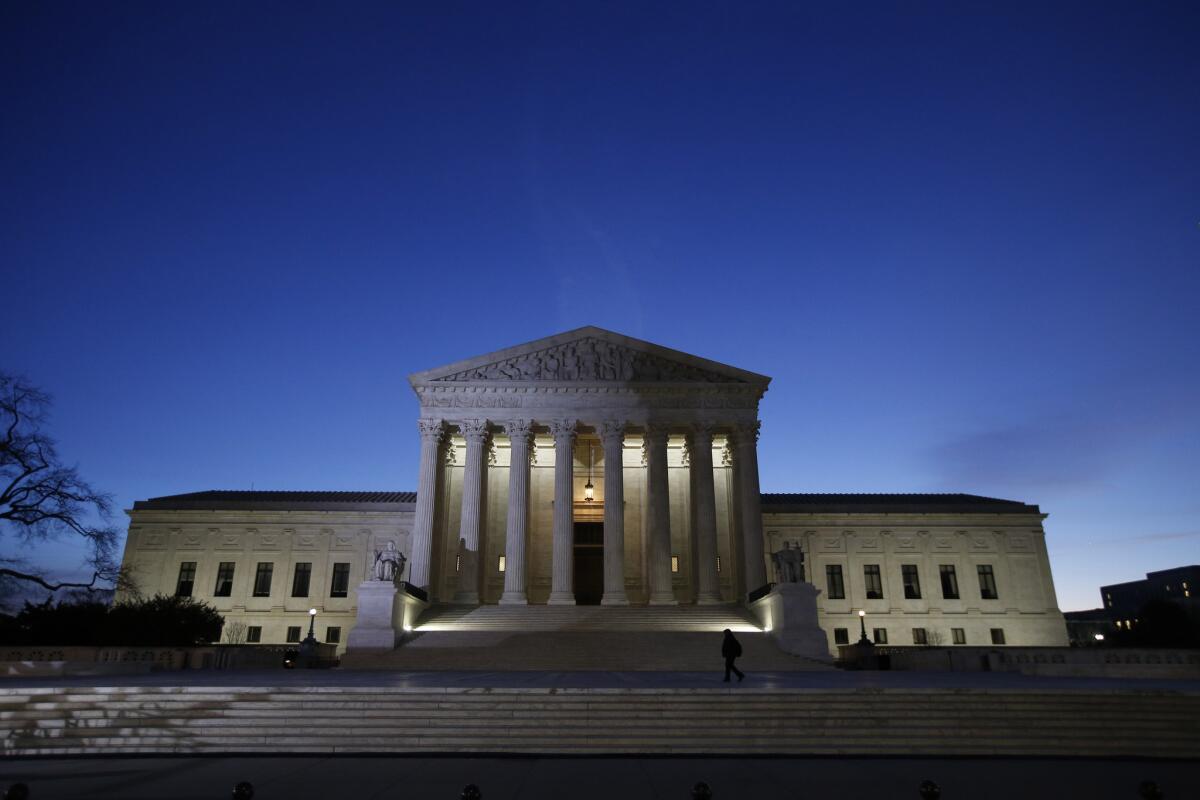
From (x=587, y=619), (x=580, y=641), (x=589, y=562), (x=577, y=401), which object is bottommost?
(x=580, y=641)

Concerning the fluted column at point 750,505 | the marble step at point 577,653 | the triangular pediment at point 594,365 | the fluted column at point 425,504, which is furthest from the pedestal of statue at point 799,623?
the fluted column at point 425,504

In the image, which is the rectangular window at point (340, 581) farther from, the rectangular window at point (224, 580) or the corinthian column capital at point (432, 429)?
the corinthian column capital at point (432, 429)

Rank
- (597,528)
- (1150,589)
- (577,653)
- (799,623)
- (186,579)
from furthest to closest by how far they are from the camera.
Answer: (1150,589) → (186,579) → (597,528) → (799,623) → (577,653)

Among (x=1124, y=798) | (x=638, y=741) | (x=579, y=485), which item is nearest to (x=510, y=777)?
(x=638, y=741)

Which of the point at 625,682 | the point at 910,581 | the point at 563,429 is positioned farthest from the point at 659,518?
the point at 625,682

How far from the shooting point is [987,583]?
153ft

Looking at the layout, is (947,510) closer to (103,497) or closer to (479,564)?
(479,564)

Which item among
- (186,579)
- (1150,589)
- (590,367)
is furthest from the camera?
(1150,589)

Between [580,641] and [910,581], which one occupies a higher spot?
[910,581]

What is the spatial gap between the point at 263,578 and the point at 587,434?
22.9 meters

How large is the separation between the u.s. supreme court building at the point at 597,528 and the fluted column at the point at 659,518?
104mm

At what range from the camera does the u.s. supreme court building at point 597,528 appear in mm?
37750

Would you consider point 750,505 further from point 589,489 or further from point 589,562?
point 589,562

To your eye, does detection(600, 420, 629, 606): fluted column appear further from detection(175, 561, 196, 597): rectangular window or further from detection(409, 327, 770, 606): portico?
detection(175, 561, 196, 597): rectangular window
